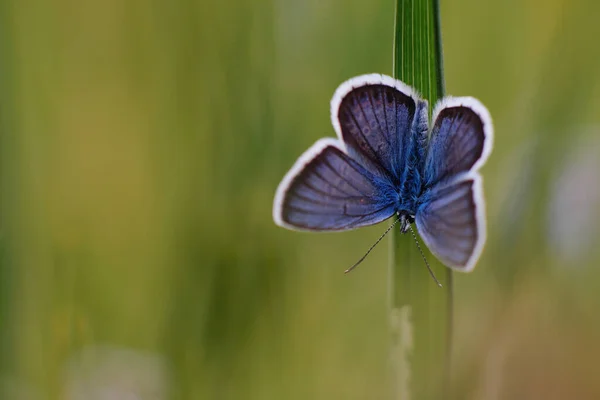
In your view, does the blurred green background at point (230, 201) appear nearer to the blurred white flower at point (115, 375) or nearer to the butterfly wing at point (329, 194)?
the blurred white flower at point (115, 375)

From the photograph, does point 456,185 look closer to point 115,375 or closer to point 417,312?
point 417,312

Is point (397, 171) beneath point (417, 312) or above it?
above

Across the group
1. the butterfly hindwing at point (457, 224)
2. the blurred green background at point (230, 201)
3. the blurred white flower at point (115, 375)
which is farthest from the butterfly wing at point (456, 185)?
the blurred white flower at point (115, 375)

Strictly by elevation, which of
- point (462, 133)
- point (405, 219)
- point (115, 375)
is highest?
point (462, 133)

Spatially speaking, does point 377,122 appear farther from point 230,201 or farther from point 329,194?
point 230,201

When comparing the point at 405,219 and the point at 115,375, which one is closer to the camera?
the point at 405,219

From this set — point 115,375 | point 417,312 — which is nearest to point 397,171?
point 417,312

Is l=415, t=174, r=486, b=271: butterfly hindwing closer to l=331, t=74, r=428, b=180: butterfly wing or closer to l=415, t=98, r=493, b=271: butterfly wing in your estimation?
l=415, t=98, r=493, b=271: butterfly wing
